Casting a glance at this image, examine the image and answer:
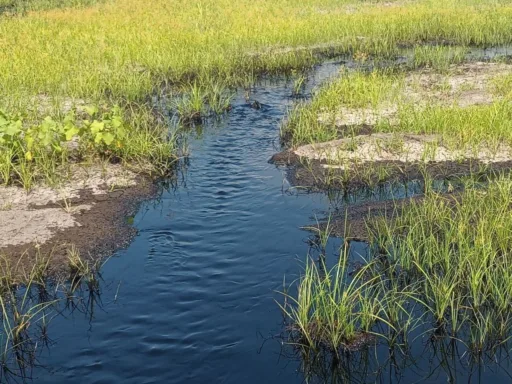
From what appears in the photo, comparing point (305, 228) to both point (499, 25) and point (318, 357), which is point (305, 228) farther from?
point (499, 25)

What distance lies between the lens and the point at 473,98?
12742 mm

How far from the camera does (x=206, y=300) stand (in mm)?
6125

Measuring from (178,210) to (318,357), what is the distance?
3585 mm

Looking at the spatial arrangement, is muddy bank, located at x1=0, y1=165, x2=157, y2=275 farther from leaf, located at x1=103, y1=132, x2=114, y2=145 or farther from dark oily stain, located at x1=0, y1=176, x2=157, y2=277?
leaf, located at x1=103, y1=132, x2=114, y2=145

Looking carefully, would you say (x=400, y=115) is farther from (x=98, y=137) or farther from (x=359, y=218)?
(x=98, y=137)

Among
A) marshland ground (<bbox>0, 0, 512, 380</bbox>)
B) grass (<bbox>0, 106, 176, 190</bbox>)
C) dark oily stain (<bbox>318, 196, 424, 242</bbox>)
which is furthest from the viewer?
grass (<bbox>0, 106, 176, 190</bbox>)

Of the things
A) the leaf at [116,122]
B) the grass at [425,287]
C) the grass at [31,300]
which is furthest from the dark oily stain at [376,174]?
the grass at [31,300]

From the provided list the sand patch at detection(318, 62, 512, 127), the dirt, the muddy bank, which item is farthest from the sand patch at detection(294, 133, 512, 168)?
the muddy bank

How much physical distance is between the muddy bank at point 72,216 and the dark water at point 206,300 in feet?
0.95

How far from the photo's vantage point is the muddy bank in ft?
23.4

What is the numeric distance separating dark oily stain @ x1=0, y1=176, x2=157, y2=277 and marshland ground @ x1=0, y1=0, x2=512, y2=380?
3 cm

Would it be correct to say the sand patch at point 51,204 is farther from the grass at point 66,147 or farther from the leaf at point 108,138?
the leaf at point 108,138

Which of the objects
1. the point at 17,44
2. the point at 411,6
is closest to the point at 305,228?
the point at 17,44

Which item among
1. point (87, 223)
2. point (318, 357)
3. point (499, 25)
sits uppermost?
point (499, 25)
